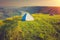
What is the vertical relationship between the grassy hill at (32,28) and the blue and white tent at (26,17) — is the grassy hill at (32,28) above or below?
below

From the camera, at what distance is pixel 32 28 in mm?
1538

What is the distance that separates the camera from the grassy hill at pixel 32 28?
1514mm

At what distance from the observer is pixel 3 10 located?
61.5 inches

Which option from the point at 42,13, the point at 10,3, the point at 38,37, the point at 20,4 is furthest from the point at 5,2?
the point at 38,37

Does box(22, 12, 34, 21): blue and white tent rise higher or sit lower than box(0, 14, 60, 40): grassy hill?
higher

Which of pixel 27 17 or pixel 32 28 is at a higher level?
pixel 27 17

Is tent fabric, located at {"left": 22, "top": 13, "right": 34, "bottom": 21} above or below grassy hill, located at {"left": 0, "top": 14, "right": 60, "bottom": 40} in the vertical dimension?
above

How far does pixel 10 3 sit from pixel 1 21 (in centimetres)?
24

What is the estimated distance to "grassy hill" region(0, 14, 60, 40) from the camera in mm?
1514

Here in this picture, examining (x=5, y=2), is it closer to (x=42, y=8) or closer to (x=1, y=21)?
(x=1, y=21)

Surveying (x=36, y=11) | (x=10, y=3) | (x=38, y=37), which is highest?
(x=10, y=3)

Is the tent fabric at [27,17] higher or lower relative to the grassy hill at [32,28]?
higher

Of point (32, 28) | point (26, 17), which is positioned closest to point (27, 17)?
point (26, 17)

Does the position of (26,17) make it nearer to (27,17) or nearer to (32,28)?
(27,17)
